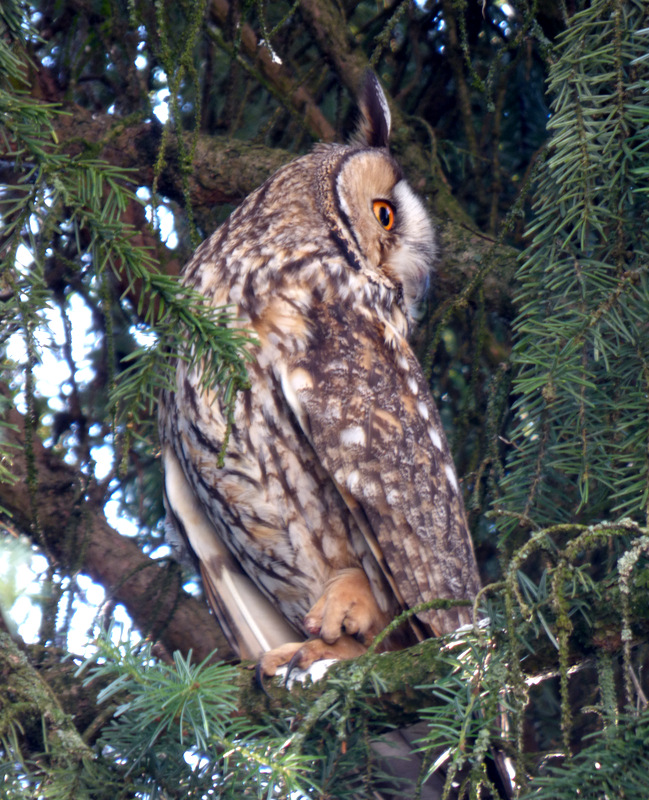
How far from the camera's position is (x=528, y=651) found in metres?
1.06

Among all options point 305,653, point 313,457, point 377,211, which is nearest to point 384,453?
point 313,457

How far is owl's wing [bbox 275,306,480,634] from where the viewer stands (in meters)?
1.67

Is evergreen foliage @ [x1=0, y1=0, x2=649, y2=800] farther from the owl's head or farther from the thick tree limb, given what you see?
the owl's head

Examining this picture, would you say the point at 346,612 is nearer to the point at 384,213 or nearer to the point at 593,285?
the point at 593,285

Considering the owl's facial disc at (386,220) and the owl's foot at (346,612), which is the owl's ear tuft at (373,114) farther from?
the owl's foot at (346,612)

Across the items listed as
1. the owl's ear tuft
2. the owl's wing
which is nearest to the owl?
the owl's wing

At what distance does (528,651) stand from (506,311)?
1.25 m

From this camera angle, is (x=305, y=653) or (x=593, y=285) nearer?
(x=593, y=285)

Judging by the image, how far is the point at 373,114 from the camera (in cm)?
235

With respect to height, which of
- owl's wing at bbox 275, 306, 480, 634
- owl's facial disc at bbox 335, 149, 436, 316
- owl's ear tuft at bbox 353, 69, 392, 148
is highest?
owl's ear tuft at bbox 353, 69, 392, 148

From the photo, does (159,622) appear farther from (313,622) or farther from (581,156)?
(581,156)

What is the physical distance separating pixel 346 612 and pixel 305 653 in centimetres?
12

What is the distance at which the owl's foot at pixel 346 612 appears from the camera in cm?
165

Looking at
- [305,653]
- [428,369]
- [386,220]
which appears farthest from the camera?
[386,220]
